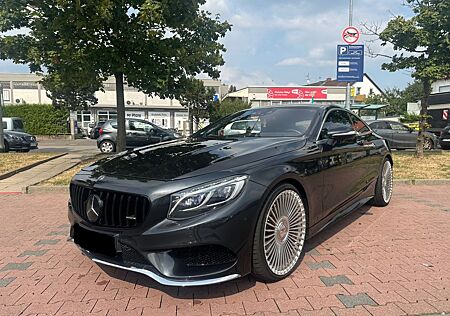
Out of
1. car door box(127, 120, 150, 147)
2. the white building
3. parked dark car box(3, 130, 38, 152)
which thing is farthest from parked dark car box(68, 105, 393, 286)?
the white building

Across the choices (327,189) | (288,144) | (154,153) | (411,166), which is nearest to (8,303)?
(154,153)

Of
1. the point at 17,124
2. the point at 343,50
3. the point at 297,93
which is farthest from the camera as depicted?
the point at 297,93

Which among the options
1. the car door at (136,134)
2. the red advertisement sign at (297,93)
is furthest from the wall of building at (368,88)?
the car door at (136,134)

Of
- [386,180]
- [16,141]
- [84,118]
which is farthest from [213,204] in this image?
[84,118]

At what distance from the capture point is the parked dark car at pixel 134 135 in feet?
51.4

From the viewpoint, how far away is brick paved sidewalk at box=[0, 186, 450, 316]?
2.71 m

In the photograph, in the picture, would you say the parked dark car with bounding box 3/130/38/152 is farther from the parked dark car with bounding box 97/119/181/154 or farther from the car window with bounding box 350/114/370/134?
the car window with bounding box 350/114/370/134

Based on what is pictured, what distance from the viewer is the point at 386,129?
50.6ft

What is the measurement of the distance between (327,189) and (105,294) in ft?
7.56

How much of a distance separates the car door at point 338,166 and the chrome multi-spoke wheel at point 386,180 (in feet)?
3.65

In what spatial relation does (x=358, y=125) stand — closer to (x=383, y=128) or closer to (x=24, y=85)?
(x=383, y=128)

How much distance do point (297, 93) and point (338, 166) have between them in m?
43.0

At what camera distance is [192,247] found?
2535mm

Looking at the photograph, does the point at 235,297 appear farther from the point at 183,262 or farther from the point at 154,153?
the point at 154,153
